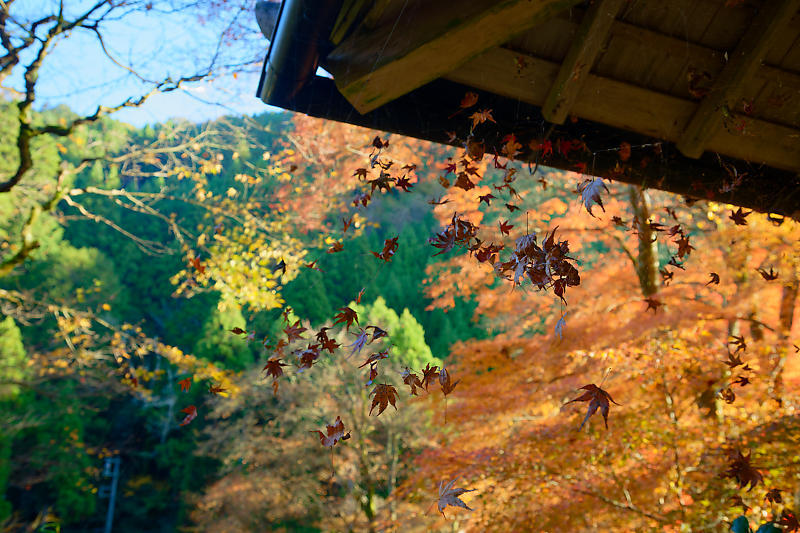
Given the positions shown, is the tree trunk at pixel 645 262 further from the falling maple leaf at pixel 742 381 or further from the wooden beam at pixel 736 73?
the wooden beam at pixel 736 73

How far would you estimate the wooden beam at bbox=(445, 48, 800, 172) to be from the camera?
1.37 meters

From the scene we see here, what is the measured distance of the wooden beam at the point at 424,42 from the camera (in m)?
1.03

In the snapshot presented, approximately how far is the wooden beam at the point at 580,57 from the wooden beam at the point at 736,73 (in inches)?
13.0

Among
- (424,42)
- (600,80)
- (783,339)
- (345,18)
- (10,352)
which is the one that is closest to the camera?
(424,42)

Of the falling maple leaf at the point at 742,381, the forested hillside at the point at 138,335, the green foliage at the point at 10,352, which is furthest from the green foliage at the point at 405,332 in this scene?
the falling maple leaf at the point at 742,381

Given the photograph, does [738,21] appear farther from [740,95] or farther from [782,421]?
[782,421]

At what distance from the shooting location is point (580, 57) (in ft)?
4.18

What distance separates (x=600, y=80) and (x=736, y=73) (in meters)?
0.32

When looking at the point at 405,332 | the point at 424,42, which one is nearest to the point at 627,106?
the point at 424,42

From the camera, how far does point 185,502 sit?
13.0m

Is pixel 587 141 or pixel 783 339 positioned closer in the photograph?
pixel 587 141

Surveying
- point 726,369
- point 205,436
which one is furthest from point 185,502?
point 726,369

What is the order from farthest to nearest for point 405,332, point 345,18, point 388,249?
point 405,332 < point 388,249 < point 345,18

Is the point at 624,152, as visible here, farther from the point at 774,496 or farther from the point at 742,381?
the point at 774,496
